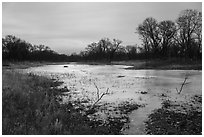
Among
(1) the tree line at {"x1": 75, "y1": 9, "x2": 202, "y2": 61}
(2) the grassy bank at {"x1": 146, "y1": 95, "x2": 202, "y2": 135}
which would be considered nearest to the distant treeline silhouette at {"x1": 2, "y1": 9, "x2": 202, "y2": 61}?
(1) the tree line at {"x1": 75, "y1": 9, "x2": 202, "y2": 61}

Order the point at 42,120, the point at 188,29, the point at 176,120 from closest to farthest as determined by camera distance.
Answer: the point at 42,120 < the point at 176,120 < the point at 188,29

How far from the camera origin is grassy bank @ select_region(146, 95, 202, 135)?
7770mm

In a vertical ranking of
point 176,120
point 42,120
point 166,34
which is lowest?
point 176,120

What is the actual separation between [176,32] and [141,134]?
222ft

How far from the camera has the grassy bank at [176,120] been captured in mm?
7770

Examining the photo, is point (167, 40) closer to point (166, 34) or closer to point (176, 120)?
point (166, 34)

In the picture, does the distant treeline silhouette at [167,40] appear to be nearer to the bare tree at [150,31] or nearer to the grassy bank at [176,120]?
the bare tree at [150,31]

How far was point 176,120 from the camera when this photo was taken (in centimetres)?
892

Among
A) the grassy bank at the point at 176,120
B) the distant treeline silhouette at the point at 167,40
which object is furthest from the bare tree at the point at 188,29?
the grassy bank at the point at 176,120

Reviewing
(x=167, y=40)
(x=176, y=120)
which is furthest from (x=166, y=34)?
(x=176, y=120)

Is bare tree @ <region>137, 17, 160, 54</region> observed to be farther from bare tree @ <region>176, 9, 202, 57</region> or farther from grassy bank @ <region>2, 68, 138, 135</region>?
grassy bank @ <region>2, 68, 138, 135</region>

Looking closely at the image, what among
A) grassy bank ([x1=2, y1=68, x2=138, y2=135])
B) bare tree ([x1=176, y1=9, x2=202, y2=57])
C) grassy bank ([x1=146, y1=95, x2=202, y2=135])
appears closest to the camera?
grassy bank ([x1=2, y1=68, x2=138, y2=135])

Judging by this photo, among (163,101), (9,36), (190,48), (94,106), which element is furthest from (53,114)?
(9,36)

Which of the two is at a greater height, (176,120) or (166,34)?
(166,34)
